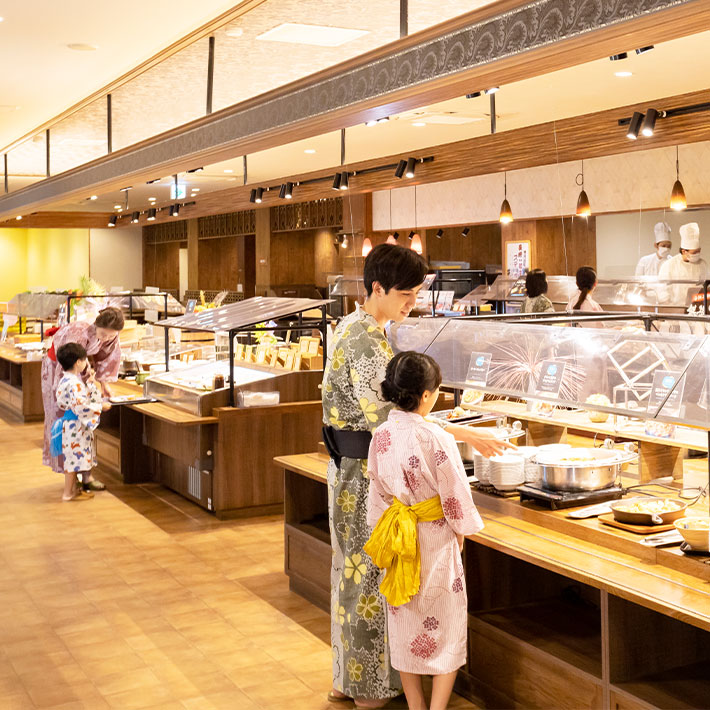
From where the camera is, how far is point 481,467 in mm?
4008

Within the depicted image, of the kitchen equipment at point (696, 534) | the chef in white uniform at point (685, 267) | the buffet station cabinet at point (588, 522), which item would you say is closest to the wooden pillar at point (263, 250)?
the chef in white uniform at point (685, 267)

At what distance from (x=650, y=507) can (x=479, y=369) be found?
1.04 meters

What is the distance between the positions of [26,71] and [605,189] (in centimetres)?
651

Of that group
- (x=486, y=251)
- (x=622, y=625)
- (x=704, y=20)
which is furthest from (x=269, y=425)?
(x=486, y=251)

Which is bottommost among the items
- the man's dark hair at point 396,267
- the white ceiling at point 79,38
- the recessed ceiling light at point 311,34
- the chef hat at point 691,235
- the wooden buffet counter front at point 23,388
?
the wooden buffet counter front at point 23,388

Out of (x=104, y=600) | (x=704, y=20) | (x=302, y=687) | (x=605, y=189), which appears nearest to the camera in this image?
(x=704, y=20)

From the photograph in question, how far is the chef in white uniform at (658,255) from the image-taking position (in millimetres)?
9570

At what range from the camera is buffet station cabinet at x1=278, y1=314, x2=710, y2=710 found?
9.88 ft

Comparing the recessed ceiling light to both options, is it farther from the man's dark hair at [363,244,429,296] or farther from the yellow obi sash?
the yellow obi sash

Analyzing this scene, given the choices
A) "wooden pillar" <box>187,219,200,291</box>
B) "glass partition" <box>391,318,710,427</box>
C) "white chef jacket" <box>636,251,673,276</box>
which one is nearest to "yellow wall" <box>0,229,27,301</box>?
"wooden pillar" <box>187,219,200,291</box>

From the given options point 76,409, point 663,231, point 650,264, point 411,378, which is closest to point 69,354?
point 76,409

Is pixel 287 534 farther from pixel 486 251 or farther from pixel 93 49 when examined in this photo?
pixel 486 251

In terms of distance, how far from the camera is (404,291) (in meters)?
3.44

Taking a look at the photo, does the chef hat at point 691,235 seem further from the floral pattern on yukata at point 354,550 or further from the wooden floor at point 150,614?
the floral pattern on yukata at point 354,550
